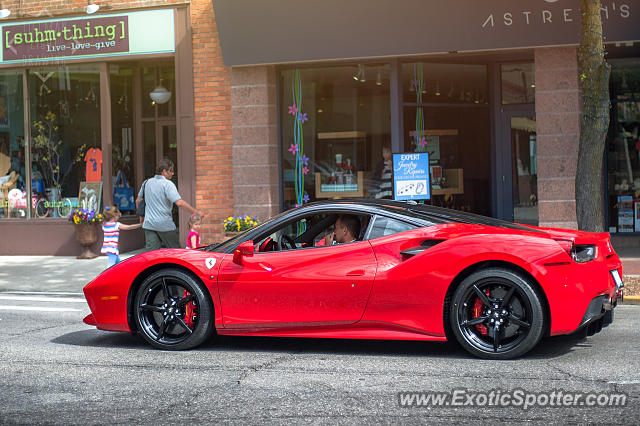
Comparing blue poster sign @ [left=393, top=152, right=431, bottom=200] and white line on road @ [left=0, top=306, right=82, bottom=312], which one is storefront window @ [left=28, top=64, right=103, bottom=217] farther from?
blue poster sign @ [left=393, top=152, right=431, bottom=200]

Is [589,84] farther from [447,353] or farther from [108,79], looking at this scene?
[108,79]

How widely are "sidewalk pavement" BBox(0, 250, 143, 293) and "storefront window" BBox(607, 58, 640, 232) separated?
910cm

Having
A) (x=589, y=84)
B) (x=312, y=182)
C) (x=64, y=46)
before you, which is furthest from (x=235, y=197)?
(x=589, y=84)

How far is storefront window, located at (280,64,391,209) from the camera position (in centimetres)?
1390

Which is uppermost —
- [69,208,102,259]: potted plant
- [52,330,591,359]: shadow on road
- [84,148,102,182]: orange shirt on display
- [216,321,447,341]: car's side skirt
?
[84,148,102,182]: orange shirt on display

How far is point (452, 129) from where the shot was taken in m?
14.3

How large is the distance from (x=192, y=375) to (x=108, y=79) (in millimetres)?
10811

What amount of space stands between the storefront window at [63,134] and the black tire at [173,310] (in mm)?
9180

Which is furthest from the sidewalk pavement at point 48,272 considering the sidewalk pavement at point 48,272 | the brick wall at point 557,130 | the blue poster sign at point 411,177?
the blue poster sign at point 411,177

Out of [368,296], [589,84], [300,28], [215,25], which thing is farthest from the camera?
[215,25]

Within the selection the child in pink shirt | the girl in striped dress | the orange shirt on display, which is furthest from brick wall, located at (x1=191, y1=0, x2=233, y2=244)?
the girl in striped dress

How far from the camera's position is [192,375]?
5578 mm

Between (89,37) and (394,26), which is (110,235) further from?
(394,26)

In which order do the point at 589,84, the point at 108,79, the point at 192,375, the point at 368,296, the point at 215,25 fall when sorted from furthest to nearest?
the point at 108,79 → the point at 215,25 → the point at 589,84 → the point at 368,296 → the point at 192,375
